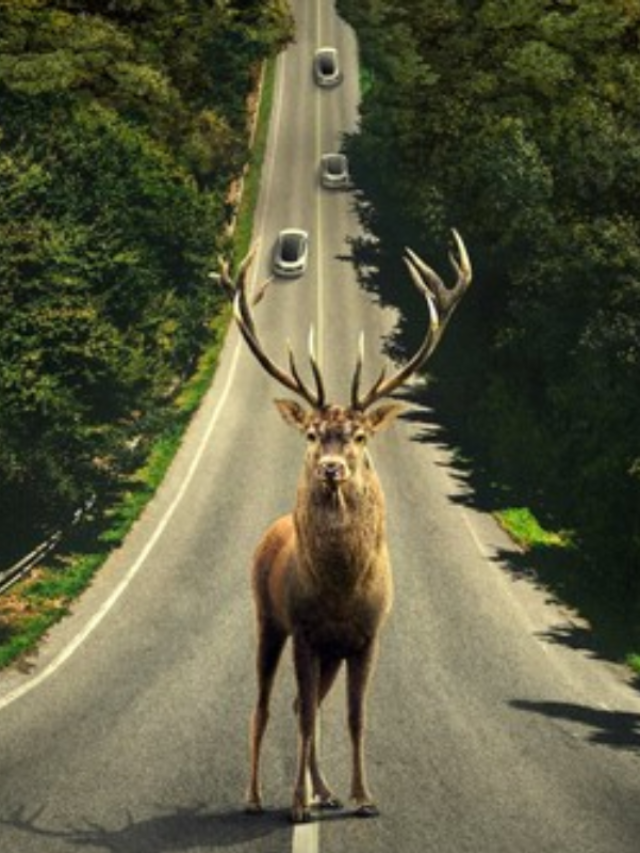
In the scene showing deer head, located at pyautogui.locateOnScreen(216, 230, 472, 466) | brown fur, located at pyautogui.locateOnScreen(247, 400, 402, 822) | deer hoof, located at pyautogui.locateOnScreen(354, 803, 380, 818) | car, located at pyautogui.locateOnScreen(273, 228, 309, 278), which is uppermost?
car, located at pyautogui.locateOnScreen(273, 228, 309, 278)

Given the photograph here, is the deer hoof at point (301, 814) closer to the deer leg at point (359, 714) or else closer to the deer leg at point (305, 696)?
the deer leg at point (305, 696)

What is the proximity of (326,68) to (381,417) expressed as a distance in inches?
5107

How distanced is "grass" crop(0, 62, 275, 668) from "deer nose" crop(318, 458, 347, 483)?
19135 mm

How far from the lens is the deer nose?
13.5 metres

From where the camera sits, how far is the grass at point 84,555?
35.0 m

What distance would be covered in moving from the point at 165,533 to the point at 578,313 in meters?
14.4

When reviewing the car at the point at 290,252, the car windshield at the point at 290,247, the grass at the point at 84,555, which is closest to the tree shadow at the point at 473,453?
→ the grass at the point at 84,555

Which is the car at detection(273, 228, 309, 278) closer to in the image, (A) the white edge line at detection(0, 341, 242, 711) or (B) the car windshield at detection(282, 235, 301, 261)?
(B) the car windshield at detection(282, 235, 301, 261)

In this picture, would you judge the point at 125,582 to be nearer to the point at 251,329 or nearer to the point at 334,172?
the point at 251,329

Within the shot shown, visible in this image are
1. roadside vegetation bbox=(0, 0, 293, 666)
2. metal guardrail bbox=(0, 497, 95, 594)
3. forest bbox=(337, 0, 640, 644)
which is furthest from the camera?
roadside vegetation bbox=(0, 0, 293, 666)

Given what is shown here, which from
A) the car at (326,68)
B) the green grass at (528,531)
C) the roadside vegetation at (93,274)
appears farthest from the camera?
the car at (326,68)

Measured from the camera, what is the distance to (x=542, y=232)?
51.5m

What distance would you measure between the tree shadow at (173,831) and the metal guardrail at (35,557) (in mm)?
22418

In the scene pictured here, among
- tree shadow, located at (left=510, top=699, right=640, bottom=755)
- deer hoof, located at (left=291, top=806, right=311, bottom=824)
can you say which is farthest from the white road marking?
tree shadow, located at (left=510, top=699, right=640, bottom=755)
